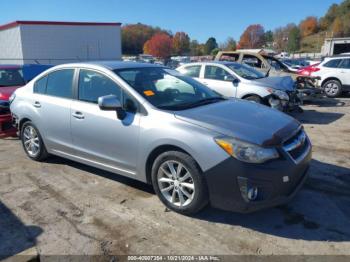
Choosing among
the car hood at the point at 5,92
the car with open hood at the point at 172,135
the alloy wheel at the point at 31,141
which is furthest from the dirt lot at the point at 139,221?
the car hood at the point at 5,92

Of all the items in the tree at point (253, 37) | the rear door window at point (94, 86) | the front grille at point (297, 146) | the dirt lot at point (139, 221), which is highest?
the tree at point (253, 37)

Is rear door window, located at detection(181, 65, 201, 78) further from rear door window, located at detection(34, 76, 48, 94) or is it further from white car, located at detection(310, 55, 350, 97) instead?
white car, located at detection(310, 55, 350, 97)

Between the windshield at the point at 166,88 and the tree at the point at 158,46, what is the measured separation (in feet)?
365

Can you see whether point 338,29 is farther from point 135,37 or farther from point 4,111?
point 4,111

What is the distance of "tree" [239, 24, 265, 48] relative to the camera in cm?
14050

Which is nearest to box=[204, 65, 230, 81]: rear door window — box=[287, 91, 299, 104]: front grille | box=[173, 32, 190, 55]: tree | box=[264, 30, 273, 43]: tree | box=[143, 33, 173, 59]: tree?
box=[287, 91, 299, 104]: front grille

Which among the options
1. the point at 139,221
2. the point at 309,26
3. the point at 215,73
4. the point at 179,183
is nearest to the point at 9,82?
the point at 215,73

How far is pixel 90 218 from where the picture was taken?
385 cm

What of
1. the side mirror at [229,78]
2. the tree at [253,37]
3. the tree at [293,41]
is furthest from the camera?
the tree at [253,37]

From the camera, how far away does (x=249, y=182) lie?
3305 mm

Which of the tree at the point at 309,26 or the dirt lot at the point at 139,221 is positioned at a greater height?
the tree at the point at 309,26

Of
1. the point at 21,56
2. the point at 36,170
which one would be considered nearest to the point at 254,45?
the point at 21,56

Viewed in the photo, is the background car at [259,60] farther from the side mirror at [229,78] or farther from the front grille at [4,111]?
the front grille at [4,111]

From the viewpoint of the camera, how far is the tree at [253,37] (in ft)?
461
